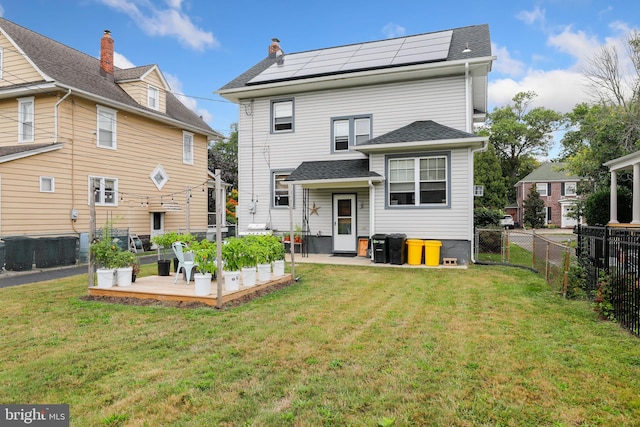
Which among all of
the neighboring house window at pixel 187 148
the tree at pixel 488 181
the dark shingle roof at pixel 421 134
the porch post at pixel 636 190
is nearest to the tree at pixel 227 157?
the neighboring house window at pixel 187 148

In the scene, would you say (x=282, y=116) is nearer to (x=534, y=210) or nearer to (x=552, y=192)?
(x=534, y=210)

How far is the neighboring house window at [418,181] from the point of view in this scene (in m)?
12.6

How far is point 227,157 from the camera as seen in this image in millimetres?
43469

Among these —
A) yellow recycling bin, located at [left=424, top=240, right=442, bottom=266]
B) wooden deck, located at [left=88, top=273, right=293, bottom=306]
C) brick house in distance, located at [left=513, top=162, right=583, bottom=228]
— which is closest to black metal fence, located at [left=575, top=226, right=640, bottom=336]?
yellow recycling bin, located at [left=424, top=240, right=442, bottom=266]

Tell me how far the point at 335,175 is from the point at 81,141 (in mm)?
10192

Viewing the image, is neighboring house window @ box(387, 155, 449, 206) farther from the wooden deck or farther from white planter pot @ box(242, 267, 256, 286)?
white planter pot @ box(242, 267, 256, 286)

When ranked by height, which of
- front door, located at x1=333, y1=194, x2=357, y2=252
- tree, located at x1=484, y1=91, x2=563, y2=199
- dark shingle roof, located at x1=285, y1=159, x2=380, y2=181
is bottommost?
front door, located at x1=333, y1=194, x2=357, y2=252

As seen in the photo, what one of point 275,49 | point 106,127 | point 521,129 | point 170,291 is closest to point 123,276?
point 170,291

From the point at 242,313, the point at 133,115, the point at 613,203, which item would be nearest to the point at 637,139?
the point at 613,203

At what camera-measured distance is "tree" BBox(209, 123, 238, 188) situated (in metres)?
34.0

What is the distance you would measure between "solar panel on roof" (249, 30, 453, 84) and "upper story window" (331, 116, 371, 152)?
1849mm

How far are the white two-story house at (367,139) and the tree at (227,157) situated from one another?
12554 mm

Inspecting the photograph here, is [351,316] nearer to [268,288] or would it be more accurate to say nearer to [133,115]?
[268,288]

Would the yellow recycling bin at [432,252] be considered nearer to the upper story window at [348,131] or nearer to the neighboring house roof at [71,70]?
the upper story window at [348,131]
